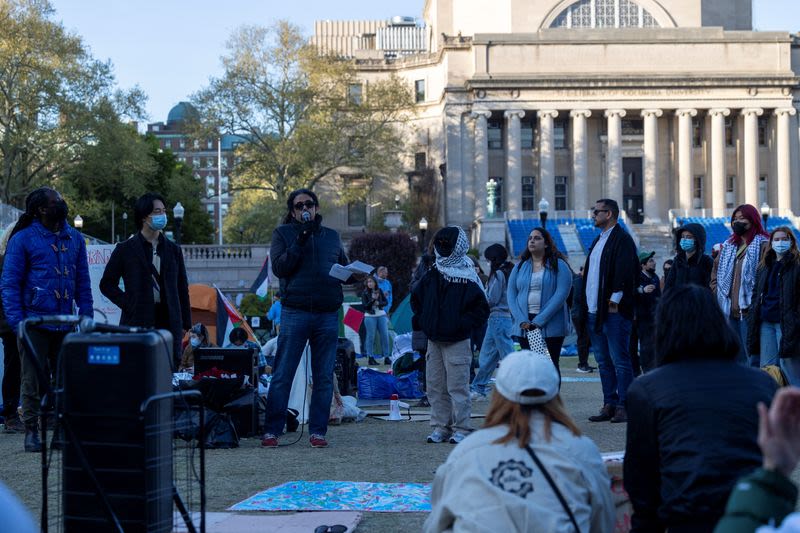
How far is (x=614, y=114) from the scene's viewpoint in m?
68.2

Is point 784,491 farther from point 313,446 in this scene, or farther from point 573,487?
point 313,446

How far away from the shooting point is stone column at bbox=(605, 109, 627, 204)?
224 feet

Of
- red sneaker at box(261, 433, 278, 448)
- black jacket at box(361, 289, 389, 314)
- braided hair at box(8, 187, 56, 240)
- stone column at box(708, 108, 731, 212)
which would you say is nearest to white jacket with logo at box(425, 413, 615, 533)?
red sneaker at box(261, 433, 278, 448)

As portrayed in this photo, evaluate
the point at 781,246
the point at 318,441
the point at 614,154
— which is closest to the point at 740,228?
the point at 781,246

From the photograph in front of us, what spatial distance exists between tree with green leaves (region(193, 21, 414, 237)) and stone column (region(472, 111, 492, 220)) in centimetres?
1001

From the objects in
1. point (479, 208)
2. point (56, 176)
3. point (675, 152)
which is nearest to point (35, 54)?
point (56, 176)

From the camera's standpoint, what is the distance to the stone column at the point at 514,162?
224 feet

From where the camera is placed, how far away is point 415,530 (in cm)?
604

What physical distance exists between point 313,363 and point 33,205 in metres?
2.71

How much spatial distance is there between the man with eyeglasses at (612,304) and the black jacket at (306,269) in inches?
108

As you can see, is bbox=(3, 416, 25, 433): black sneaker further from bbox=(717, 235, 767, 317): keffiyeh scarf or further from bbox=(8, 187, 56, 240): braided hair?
bbox=(717, 235, 767, 317): keffiyeh scarf

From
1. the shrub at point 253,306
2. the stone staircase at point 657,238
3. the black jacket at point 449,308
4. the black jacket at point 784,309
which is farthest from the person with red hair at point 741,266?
the stone staircase at point 657,238

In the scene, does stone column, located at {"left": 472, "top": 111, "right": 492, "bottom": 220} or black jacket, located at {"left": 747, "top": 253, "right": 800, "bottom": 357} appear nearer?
black jacket, located at {"left": 747, "top": 253, "right": 800, "bottom": 357}

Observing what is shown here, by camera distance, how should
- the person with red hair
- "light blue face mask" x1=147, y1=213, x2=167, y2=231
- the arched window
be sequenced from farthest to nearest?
the arched window < the person with red hair < "light blue face mask" x1=147, y1=213, x2=167, y2=231
